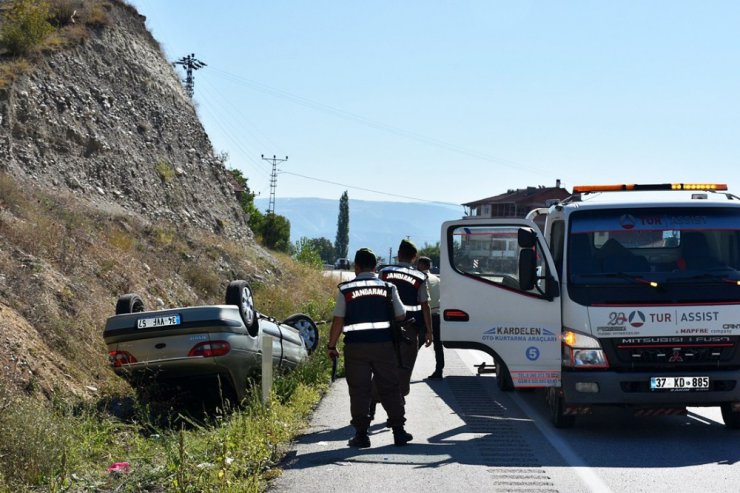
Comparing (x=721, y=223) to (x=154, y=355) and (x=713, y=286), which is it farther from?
(x=154, y=355)

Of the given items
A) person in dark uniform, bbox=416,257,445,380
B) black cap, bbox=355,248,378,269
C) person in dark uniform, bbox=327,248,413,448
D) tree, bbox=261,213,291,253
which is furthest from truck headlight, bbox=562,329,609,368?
tree, bbox=261,213,291,253

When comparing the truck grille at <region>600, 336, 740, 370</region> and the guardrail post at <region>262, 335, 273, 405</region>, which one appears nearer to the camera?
the truck grille at <region>600, 336, 740, 370</region>

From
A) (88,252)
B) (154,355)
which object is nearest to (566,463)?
(154,355)

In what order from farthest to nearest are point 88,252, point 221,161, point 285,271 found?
1. point 221,161
2. point 285,271
3. point 88,252

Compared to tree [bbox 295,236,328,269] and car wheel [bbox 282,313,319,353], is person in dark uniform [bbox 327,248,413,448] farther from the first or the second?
tree [bbox 295,236,328,269]

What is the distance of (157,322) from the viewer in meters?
10.0

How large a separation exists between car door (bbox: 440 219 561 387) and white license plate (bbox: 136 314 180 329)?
2899 millimetres

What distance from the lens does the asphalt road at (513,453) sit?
7.25 metres

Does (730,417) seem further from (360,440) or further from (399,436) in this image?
(360,440)

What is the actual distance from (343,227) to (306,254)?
127 m

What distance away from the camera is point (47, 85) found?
2458 cm

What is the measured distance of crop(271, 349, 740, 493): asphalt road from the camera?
7246 millimetres

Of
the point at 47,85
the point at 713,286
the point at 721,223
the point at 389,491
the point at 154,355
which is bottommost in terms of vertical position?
the point at 389,491

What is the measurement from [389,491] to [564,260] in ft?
12.4
